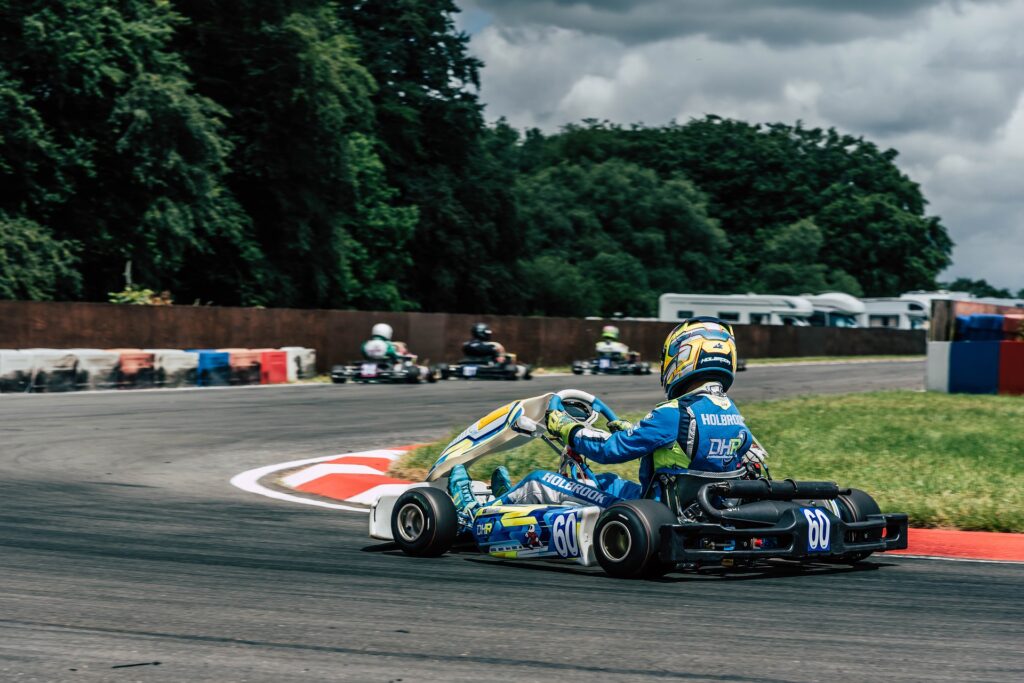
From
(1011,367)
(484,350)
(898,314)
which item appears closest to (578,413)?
(1011,367)

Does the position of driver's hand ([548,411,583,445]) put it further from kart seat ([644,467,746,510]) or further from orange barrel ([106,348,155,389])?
orange barrel ([106,348,155,389])

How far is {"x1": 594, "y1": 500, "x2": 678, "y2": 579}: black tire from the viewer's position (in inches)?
241

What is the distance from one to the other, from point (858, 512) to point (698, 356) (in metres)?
1.20

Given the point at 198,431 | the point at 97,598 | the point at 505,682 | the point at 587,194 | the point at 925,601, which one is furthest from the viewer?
the point at 587,194

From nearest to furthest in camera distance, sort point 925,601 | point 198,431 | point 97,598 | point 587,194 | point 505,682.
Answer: point 505,682, point 97,598, point 925,601, point 198,431, point 587,194

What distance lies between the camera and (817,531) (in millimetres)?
6535

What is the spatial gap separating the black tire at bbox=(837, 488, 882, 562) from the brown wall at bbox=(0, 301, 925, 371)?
18.2 meters

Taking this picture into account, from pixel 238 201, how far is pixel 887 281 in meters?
55.0

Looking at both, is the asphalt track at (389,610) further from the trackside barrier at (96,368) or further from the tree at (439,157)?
the tree at (439,157)

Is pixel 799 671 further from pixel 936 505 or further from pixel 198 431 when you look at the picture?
pixel 198 431

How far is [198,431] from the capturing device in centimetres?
1466

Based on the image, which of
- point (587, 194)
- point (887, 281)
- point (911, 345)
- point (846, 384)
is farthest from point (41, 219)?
point (887, 281)

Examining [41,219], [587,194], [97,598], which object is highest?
[587,194]

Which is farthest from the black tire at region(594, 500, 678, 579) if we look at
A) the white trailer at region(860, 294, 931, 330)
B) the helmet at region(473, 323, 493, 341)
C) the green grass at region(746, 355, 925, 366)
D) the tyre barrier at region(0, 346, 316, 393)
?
the white trailer at region(860, 294, 931, 330)
